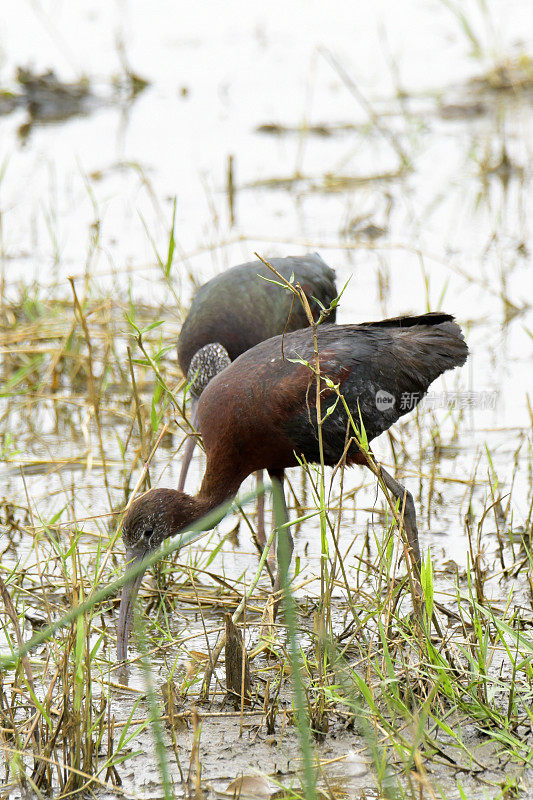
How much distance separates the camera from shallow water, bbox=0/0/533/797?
492 cm

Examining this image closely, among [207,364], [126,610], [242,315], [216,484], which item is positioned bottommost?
[126,610]

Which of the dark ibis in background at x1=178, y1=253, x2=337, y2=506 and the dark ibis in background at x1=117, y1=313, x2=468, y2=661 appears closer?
the dark ibis in background at x1=117, y1=313, x2=468, y2=661

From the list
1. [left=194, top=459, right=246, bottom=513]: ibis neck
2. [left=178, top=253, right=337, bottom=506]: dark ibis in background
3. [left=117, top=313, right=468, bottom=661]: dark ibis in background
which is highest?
Answer: [left=178, top=253, right=337, bottom=506]: dark ibis in background

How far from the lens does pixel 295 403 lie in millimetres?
3639

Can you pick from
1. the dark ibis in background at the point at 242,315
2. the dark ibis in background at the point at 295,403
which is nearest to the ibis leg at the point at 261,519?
the dark ibis in background at the point at 242,315

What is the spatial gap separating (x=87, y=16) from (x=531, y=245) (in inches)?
283

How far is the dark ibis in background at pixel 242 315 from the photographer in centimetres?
484

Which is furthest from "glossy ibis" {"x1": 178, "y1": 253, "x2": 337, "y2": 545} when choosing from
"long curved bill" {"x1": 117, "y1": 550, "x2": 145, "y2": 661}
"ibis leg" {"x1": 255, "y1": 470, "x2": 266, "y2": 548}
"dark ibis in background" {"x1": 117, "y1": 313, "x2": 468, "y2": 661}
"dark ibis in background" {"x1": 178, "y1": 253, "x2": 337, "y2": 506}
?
"long curved bill" {"x1": 117, "y1": 550, "x2": 145, "y2": 661}

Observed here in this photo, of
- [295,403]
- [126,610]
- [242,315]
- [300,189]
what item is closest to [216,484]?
[295,403]

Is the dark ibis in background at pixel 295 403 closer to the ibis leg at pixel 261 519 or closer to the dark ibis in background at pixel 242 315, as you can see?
the ibis leg at pixel 261 519

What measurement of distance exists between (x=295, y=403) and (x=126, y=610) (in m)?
0.84

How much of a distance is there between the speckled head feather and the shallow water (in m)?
0.45

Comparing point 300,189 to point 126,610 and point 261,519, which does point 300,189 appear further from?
point 126,610

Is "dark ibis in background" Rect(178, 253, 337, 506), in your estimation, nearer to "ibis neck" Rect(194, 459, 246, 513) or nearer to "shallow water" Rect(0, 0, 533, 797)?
"shallow water" Rect(0, 0, 533, 797)
